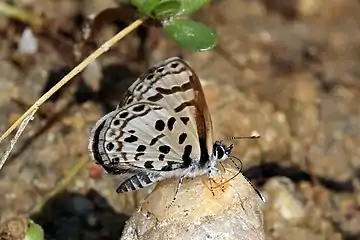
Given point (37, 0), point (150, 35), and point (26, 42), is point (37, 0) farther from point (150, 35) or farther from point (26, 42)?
point (150, 35)

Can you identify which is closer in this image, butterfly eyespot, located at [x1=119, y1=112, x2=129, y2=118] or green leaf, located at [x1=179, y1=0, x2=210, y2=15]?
butterfly eyespot, located at [x1=119, y1=112, x2=129, y2=118]

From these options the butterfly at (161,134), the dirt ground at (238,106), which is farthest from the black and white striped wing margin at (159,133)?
the dirt ground at (238,106)

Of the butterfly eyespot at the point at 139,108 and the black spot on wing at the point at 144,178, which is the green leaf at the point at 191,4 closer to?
the butterfly eyespot at the point at 139,108

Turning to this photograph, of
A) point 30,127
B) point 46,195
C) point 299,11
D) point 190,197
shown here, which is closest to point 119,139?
point 190,197

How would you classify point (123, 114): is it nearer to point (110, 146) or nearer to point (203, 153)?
point (110, 146)

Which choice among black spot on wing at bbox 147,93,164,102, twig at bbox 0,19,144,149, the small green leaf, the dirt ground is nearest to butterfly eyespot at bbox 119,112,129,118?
black spot on wing at bbox 147,93,164,102

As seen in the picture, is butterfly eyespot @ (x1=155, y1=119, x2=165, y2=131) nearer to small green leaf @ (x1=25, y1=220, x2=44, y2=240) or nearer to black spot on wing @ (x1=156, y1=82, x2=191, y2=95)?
black spot on wing @ (x1=156, y1=82, x2=191, y2=95)
